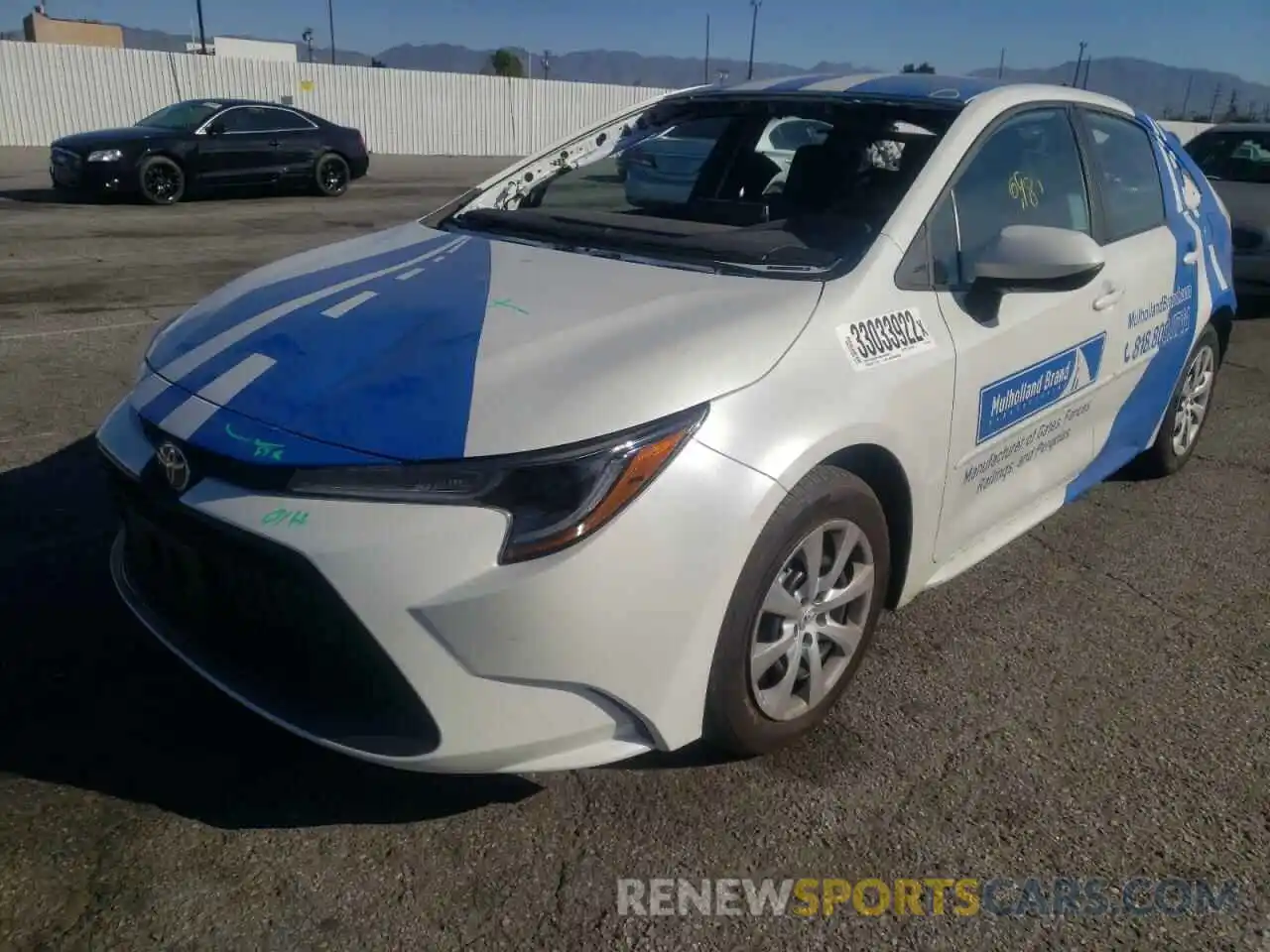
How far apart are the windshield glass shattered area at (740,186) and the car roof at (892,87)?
63mm

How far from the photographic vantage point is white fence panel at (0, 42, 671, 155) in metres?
23.4

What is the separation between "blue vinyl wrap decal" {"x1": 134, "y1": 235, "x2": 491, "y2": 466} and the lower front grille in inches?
7.6

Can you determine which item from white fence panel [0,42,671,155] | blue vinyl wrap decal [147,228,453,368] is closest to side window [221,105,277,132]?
white fence panel [0,42,671,155]

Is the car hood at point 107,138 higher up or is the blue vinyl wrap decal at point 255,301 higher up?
the blue vinyl wrap decal at point 255,301

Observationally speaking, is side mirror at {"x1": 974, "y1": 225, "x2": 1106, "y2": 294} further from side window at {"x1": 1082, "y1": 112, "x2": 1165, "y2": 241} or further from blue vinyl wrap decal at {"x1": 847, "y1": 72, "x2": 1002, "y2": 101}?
side window at {"x1": 1082, "y1": 112, "x2": 1165, "y2": 241}

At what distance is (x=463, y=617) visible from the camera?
201 centimetres

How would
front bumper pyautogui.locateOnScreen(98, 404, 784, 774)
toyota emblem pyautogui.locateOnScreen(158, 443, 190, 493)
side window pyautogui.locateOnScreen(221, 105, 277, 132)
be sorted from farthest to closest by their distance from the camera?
1. side window pyautogui.locateOnScreen(221, 105, 277, 132)
2. toyota emblem pyautogui.locateOnScreen(158, 443, 190, 493)
3. front bumper pyautogui.locateOnScreen(98, 404, 784, 774)

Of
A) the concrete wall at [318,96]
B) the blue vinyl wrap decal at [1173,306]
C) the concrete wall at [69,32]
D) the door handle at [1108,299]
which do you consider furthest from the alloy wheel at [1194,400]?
the concrete wall at [69,32]

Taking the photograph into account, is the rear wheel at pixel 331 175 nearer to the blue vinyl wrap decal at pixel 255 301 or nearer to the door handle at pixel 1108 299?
the blue vinyl wrap decal at pixel 255 301

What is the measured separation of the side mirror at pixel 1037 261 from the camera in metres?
2.75

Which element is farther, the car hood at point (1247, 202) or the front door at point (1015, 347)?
the car hood at point (1247, 202)

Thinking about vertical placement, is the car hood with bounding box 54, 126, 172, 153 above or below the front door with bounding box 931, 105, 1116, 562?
→ below

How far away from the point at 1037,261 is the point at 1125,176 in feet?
4.77

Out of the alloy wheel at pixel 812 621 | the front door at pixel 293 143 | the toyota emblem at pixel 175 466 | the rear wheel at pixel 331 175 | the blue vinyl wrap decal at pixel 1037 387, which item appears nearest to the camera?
the toyota emblem at pixel 175 466
